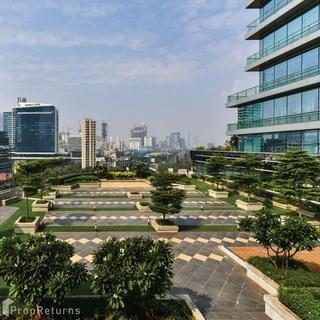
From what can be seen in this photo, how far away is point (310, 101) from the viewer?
26234 millimetres

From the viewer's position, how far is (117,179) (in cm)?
4609

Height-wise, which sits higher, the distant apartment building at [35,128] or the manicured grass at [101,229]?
the distant apartment building at [35,128]

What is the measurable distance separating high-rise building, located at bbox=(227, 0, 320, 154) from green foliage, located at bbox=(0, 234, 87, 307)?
21754 mm

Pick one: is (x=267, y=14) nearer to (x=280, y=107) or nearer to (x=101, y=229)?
(x=280, y=107)

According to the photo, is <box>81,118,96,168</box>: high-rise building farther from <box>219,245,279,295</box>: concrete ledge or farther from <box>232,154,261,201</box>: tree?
<box>219,245,279,295</box>: concrete ledge

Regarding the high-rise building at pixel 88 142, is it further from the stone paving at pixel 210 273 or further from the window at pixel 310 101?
the stone paving at pixel 210 273

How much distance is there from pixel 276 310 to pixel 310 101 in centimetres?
2092

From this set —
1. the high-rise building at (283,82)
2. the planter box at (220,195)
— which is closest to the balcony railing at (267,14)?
the high-rise building at (283,82)

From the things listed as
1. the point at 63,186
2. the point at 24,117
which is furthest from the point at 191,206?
the point at 24,117

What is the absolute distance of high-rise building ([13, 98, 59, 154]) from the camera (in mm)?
182250

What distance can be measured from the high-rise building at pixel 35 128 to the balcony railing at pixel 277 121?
16122cm

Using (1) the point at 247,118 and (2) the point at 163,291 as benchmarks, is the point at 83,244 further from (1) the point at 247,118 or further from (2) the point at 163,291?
(1) the point at 247,118

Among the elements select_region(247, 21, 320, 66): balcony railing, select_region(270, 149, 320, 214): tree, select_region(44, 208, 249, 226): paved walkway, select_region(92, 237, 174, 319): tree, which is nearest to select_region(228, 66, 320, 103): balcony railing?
select_region(247, 21, 320, 66): balcony railing

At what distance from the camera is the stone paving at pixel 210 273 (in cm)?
1028
